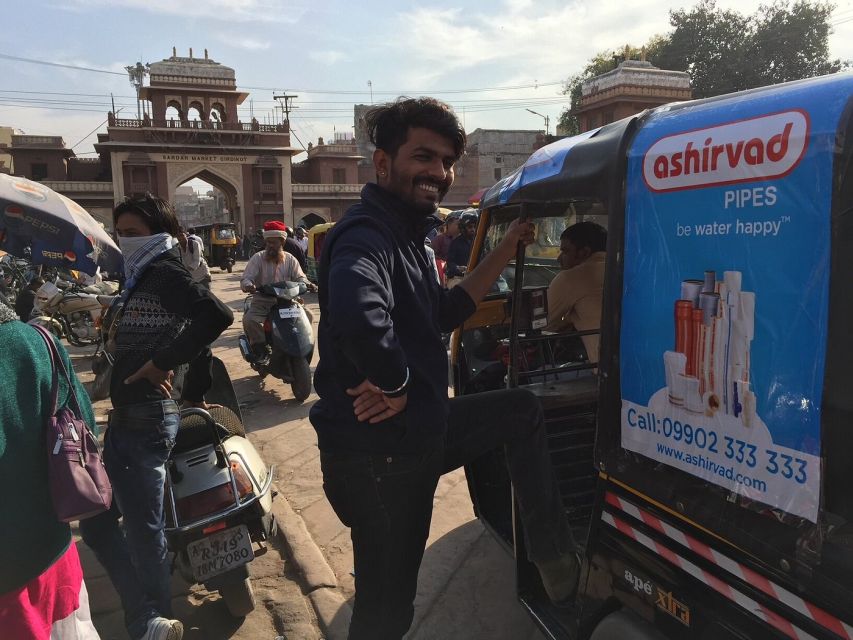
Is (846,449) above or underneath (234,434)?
above

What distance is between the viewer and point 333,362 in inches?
68.5

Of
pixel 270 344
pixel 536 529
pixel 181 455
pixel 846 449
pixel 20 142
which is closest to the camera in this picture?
pixel 846 449

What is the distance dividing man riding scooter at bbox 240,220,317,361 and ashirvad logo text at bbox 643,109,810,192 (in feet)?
17.2

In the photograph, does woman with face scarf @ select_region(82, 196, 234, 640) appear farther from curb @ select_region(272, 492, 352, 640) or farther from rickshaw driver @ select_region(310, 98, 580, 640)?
rickshaw driver @ select_region(310, 98, 580, 640)

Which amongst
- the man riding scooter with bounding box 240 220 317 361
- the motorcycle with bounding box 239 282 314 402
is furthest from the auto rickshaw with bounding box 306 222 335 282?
the motorcycle with bounding box 239 282 314 402

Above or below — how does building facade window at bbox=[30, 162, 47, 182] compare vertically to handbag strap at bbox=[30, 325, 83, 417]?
above

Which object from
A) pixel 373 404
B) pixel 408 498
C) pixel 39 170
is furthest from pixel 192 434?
pixel 39 170

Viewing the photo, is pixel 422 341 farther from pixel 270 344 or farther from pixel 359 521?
pixel 270 344

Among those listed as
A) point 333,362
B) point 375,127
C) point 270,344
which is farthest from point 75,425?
point 270,344

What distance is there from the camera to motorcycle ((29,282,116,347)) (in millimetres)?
8562

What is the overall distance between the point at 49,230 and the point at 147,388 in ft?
5.52

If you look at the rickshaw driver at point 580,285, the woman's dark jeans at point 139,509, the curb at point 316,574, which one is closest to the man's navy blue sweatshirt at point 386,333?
the woman's dark jeans at point 139,509

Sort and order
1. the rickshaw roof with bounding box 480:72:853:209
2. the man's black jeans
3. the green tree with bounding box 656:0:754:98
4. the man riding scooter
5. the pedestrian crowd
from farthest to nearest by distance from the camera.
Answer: the green tree with bounding box 656:0:754:98 → the man riding scooter → the man's black jeans → the pedestrian crowd → the rickshaw roof with bounding box 480:72:853:209

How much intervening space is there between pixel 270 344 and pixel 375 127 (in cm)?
487
